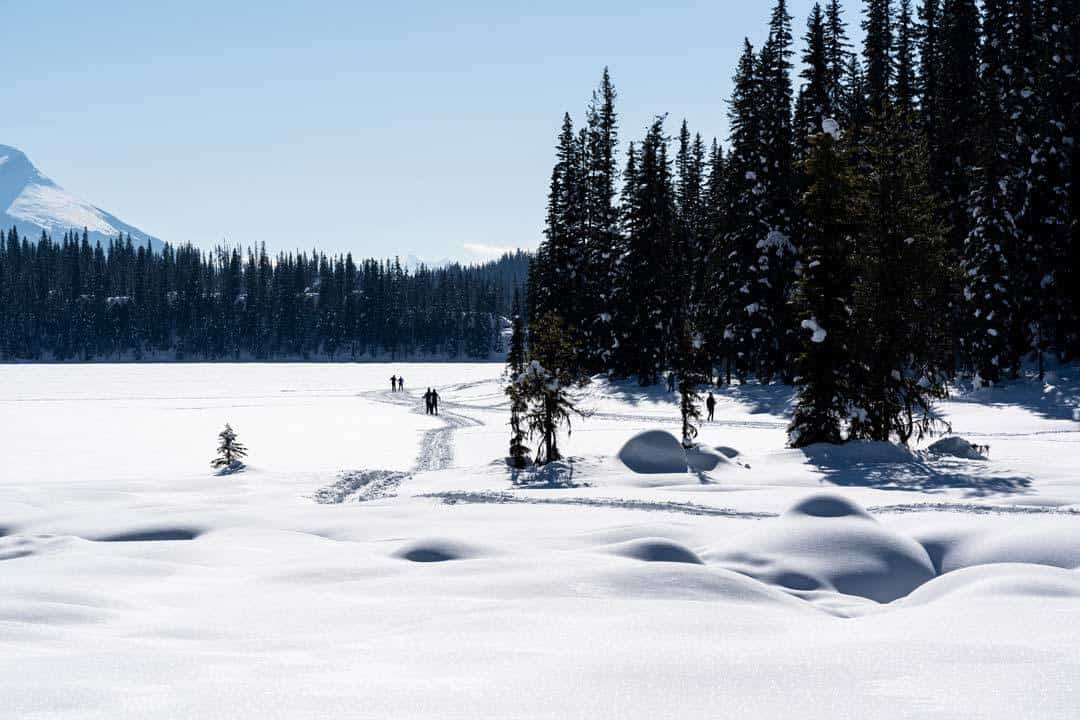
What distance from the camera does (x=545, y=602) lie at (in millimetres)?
6094

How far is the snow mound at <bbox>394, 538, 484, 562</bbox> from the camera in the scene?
820 centimetres

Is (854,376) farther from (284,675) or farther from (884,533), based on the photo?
(284,675)

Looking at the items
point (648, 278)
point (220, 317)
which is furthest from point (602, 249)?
point (220, 317)

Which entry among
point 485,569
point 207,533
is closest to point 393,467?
point 207,533

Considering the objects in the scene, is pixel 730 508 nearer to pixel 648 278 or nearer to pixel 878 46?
pixel 648 278

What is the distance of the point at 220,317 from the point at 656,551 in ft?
556

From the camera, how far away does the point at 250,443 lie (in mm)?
29672

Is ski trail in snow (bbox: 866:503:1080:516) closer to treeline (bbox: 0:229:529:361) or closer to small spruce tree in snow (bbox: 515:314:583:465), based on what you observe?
small spruce tree in snow (bbox: 515:314:583:465)

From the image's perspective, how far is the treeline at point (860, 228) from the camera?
881 inches

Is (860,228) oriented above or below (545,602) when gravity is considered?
above

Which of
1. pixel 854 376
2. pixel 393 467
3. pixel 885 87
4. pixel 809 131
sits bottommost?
pixel 393 467

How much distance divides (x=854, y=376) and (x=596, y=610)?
18.6m

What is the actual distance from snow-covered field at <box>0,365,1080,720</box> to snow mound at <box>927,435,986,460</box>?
8.83 feet

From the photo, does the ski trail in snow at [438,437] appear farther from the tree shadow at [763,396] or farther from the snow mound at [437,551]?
the tree shadow at [763,396]
